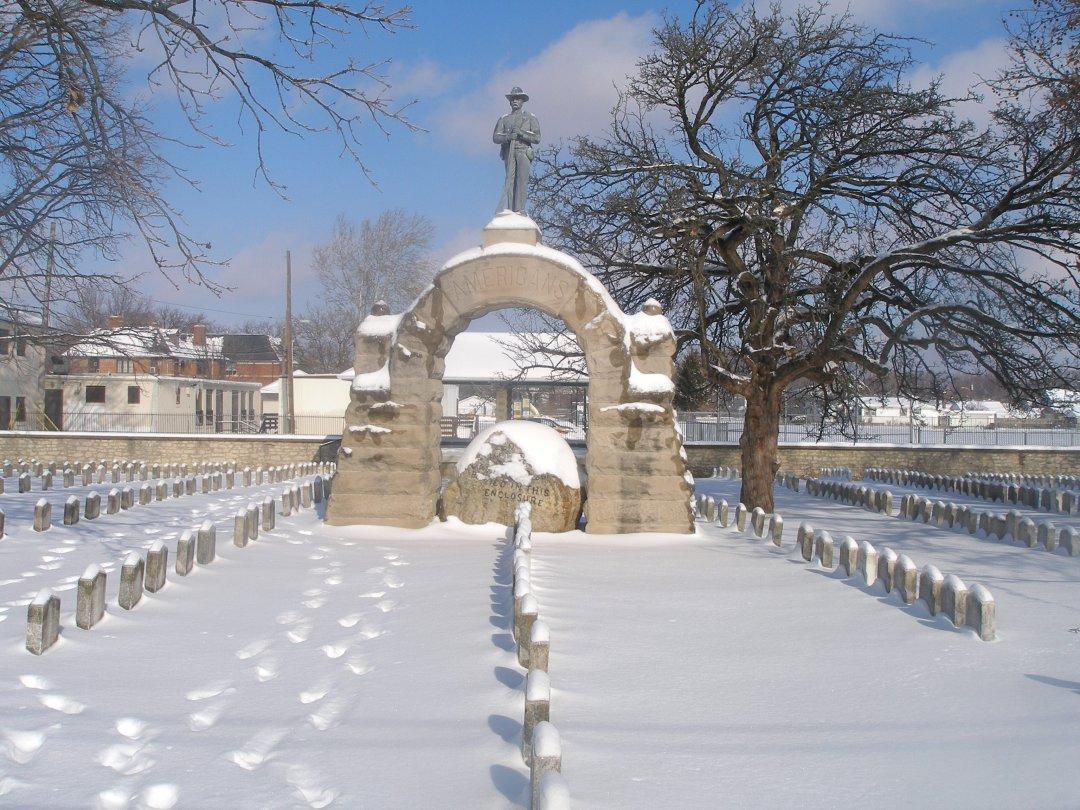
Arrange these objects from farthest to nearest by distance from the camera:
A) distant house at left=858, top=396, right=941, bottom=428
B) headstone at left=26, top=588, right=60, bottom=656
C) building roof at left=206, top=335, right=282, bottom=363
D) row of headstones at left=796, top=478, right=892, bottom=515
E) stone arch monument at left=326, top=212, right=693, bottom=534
A: building roof at left=206, top=335, right=282, bottom=363 → distant house at left=858, top=396, right=941, bottom=428 → row of headstones at left=796, top=478, right=892, bottom=515 → stone arch monument at left=326, top=212, right=693, bottom=534 → headstone at left=26, top=588, right=60, bottom=656

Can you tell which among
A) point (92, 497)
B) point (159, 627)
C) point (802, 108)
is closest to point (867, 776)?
point (159, 627)

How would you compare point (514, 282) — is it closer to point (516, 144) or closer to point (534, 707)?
point (516, 144)

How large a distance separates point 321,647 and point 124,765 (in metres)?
2.09

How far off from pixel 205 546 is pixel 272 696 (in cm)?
408

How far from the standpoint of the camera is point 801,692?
17.6 feet

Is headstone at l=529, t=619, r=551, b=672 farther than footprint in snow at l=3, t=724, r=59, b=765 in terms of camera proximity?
Yes

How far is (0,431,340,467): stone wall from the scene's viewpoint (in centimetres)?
2681

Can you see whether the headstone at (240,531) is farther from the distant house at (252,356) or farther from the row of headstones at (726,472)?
the distant house at (252,356)

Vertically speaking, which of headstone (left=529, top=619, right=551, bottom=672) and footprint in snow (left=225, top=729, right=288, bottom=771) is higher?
headstone (left=529, top=619, right=551, bottom=672)

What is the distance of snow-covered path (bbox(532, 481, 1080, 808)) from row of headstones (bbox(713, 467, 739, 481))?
16144 millimetres

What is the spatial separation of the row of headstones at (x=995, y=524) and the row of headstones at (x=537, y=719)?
7763 millimetres

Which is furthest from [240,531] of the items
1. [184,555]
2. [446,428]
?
[446,428]

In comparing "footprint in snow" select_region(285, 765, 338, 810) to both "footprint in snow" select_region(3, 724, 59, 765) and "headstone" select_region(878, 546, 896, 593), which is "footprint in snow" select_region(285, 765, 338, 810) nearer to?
"footprint in snow" select_region(3, 724, 59, 765)

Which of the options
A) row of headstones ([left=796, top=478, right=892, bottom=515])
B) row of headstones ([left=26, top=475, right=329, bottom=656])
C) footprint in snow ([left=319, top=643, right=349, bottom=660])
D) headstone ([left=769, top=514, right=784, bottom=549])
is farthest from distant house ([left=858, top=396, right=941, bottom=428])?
footprint in snow ([left=319, top=643, right=349, bottom=660])
